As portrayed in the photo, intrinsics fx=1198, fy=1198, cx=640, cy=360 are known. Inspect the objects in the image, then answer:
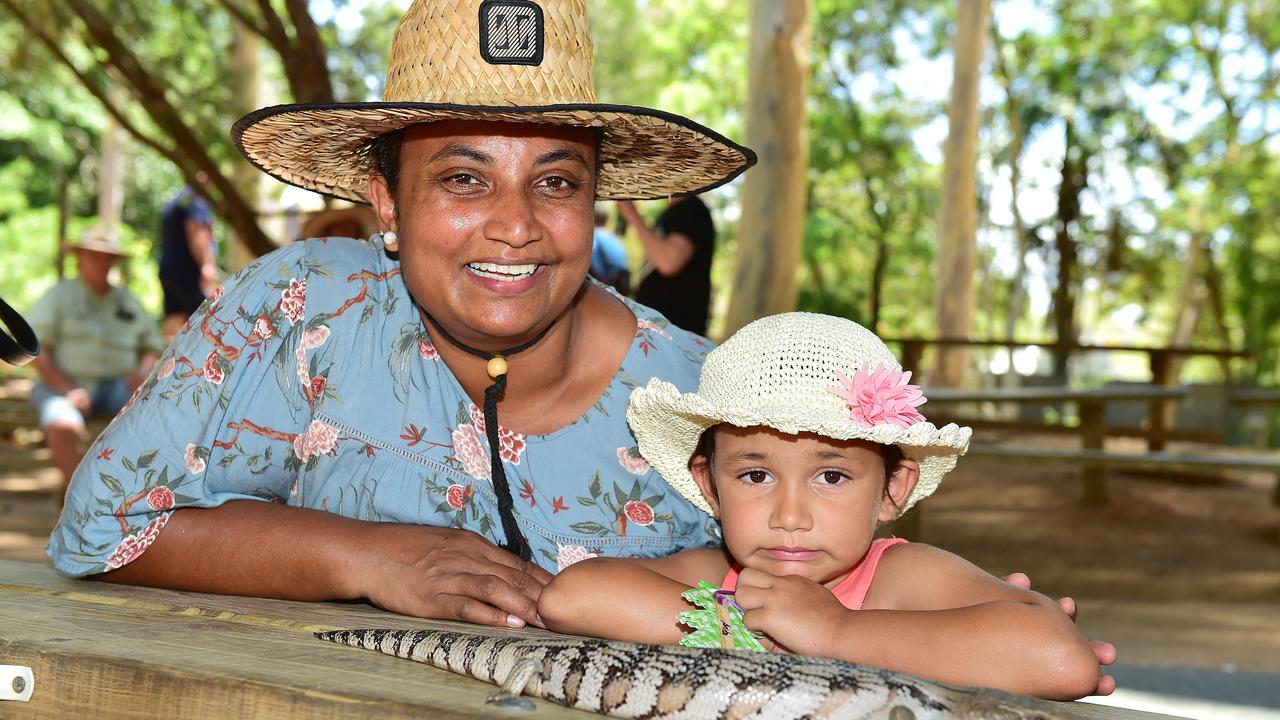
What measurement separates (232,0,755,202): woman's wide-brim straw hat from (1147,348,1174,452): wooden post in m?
10.2

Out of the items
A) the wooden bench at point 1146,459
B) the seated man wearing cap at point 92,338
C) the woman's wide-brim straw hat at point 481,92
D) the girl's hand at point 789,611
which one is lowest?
the wooden bench at point 1146,459

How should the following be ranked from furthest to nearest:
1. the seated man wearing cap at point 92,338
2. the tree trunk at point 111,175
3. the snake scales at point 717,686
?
the tree trunk at point 111,175, the seated man wearing cap at point 92,338, the snake scales at point 717,686

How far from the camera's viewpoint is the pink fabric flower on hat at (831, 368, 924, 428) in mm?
1792

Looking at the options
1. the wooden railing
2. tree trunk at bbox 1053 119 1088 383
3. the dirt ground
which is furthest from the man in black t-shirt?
tree trunk at bbox 1053 119 1088 383

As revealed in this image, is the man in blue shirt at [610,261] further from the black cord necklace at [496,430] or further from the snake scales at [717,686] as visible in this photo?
the snake scales at [717,686]

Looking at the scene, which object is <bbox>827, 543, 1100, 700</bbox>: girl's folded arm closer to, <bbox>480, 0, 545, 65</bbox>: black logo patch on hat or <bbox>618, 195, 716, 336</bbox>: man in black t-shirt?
<bbox>480, 0, 545, 65</bbox>: black logo patch on hat

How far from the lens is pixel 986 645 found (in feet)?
4.99

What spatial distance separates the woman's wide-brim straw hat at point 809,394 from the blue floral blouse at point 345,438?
0.27m

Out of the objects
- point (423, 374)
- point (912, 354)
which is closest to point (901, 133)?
point (912, 354)

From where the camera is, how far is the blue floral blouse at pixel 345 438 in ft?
6.78

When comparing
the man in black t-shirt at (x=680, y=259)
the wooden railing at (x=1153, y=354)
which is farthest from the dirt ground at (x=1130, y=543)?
the man in black t-shirt at (x=680, y=259)

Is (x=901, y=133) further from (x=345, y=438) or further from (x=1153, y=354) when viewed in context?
(x=345, y=438)

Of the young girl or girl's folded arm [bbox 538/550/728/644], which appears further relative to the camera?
girl's folded arm [bbox 538/550/728/644]

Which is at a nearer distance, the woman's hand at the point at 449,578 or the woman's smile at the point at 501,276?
the woman's hand at the point at 449,578
